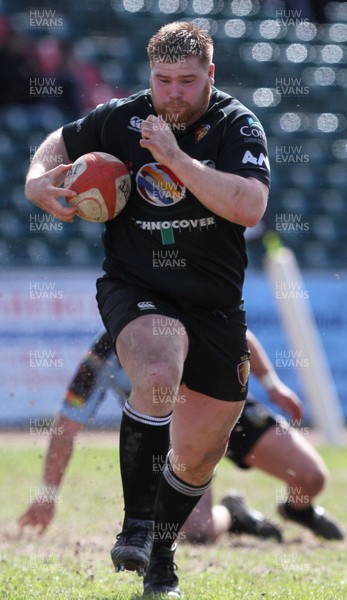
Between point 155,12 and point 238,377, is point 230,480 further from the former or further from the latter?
point 155,12

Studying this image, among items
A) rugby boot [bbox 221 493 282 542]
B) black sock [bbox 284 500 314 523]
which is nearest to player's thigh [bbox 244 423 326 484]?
black sock [bbox 284 500 314 523]

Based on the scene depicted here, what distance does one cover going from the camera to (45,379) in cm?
1052

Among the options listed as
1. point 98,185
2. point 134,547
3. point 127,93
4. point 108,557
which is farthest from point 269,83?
point 134,547

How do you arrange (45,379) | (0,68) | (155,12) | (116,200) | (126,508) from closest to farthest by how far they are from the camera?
1. (126,508)
2. (116,200)
3. (45,379)
4. (0,68)
5. (155,12)

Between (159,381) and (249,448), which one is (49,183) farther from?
(249,448)

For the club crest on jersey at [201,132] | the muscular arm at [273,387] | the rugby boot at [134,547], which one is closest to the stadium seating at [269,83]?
the muscular arm at [273,387]

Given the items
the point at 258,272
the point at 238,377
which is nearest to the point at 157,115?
the point at 238,377

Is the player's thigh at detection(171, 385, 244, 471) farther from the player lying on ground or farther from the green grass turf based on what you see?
the player lying on ground

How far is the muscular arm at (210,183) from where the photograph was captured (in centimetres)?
395

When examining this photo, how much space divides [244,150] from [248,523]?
3.30m

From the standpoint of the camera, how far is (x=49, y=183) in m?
4.18

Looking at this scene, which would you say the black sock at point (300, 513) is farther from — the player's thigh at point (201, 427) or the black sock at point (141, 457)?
the black sock at point (141, 457)

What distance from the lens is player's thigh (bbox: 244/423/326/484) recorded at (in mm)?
6559

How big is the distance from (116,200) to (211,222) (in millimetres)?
416
